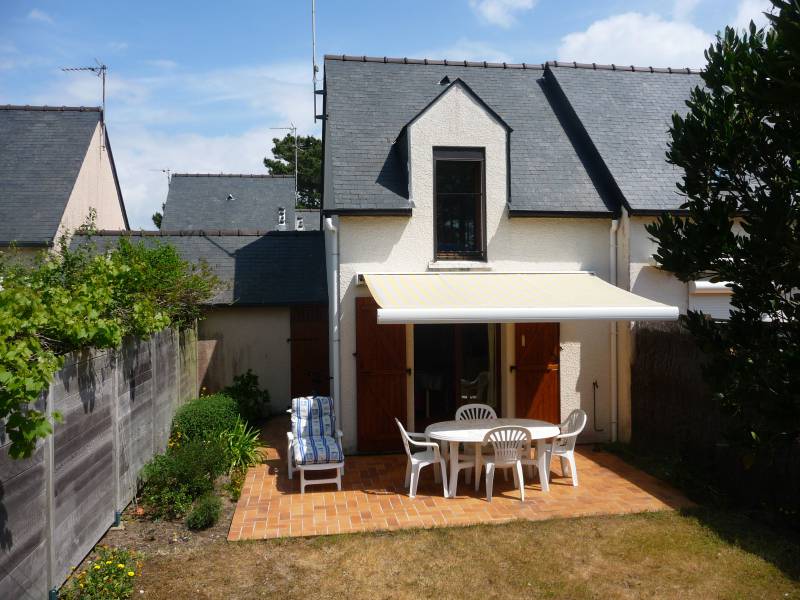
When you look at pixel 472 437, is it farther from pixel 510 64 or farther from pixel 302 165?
pixel 302 165

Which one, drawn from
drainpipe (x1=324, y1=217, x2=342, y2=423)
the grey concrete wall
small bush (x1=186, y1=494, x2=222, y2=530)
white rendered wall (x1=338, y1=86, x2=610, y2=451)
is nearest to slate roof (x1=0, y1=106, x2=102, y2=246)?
drainpipe (x1=324, y1=217, x2=342, y2=423)

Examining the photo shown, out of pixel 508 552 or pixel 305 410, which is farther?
pixel 305 410

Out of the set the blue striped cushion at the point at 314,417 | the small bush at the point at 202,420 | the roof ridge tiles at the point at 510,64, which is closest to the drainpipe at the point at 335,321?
the blue striped cushion at the point at 314,417

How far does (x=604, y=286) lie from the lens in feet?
46.6

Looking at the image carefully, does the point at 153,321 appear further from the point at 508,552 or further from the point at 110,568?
the point at 508,552

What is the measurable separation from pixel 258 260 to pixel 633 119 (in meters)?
12.4

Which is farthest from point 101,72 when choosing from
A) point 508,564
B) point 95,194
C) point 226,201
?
point 508,564

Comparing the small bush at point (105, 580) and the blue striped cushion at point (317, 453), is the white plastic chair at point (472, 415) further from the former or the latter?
the small bush at point (105, 580)

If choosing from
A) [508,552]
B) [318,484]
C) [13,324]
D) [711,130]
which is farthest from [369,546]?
[711,130]

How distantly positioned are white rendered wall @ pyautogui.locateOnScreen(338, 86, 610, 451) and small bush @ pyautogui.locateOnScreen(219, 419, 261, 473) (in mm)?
2178

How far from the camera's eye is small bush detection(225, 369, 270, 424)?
57.8 feet

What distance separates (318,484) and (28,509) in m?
6.80

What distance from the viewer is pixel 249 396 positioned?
1795cm

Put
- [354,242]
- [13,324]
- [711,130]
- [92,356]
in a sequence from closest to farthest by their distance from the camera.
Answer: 1. [13,324]
2. [711,130]
3. [92,356]
4. [354,242]
